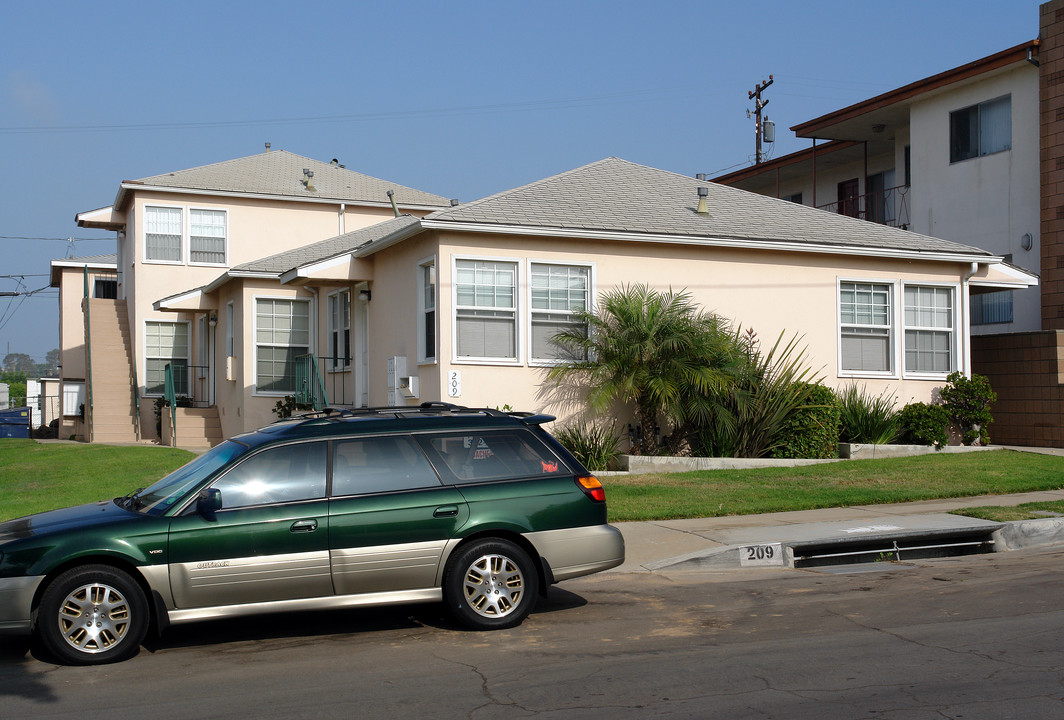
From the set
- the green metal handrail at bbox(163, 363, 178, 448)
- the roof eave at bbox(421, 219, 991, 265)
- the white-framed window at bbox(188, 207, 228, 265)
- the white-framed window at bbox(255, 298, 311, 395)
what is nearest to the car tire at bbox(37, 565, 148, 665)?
the roof eave at bbox(421, 219, 991, 265)

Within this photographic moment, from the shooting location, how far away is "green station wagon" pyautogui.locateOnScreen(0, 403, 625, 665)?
669cm

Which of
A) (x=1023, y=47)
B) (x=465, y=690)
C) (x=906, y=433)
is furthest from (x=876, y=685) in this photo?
(x=1023, y=47)

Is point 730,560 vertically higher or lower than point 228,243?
lower

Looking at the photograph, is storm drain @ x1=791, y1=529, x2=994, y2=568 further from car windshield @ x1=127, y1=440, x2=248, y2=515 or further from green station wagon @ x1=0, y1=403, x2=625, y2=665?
car windshield @ x1=127, y1=440, x2=248, y2=515

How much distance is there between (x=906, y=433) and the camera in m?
17.8

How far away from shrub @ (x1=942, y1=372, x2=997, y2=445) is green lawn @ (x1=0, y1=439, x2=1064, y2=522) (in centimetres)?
69

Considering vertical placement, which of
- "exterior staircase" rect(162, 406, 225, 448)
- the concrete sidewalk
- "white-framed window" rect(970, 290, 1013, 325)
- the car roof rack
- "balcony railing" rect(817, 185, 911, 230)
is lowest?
the concrete sidewalk

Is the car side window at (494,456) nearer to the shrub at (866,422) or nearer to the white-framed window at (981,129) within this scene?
the shrub at (866,422)

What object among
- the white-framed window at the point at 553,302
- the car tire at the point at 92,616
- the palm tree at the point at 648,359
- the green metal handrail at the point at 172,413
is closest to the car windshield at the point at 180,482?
the car tire at the point at 92,616

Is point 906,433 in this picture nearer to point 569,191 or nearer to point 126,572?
point 569,191

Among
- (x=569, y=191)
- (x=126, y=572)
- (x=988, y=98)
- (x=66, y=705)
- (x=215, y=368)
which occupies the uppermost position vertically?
(x=988, y=98)

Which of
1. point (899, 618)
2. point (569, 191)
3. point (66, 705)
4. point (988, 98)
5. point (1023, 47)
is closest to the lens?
point (66, 705)

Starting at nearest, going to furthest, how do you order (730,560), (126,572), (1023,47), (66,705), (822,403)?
(66,705)
(126,572)
(730,560)
(822,403)
(1023,47)

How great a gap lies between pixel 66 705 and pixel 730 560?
20.7 ft
